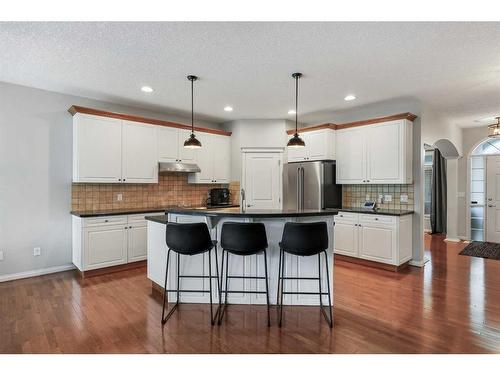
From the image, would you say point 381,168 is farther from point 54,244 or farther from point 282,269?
point 54,244

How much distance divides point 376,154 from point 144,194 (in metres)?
4.06

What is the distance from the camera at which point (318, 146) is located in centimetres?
506

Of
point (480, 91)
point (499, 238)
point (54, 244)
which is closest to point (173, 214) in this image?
point (54, 244)

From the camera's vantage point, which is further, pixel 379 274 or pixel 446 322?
pixel 379 274

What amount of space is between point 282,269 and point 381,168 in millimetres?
2698

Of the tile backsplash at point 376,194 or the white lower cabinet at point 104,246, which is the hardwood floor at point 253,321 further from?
the tile backsplash at point 376,194

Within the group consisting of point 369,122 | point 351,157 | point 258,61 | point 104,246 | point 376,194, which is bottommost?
point 104,246

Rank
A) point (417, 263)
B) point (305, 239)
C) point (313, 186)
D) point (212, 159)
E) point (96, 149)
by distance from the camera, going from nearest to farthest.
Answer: point (305, 239) < point (96, 149) < point (417, 263) < point (313, 186) < point (212, 159)

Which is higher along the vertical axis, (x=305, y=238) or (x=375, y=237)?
(x=305, y=238)

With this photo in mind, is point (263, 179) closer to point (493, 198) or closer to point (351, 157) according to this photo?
point (351, 157)

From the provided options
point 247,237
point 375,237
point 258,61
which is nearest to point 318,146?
point 375,237

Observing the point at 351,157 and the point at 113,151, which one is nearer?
the point at 113,151

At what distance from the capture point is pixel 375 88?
12.5 ft
